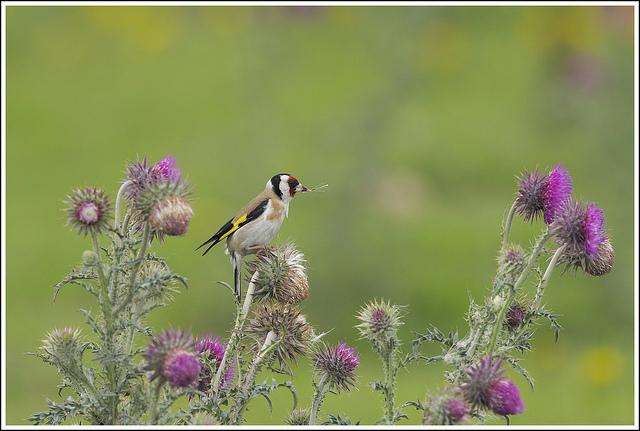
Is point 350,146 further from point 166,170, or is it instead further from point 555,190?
point 166,170

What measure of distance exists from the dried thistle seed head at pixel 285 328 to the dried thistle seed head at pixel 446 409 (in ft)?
3.09

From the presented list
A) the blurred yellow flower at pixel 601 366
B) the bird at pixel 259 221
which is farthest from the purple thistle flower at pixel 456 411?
the blurred yellow flower at pixel 601 366

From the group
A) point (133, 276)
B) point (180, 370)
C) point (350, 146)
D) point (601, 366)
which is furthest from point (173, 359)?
point (350, 146)

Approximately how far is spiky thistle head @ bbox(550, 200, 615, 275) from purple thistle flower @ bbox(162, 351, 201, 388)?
4.93 feet

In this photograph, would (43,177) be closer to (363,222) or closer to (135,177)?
(363,222)

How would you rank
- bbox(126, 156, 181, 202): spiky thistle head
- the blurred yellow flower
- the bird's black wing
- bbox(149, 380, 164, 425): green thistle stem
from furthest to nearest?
the blurred yellow flower
the bird's black wing
bbox(126, 156, 181, 202): spiky thistle head
bbox(149, 380, 164, 425): green thistle stem

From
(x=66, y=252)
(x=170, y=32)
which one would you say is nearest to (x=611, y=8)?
(x=66, y=252)

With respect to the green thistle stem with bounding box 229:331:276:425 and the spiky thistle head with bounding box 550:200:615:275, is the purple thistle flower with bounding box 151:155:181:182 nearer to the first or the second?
the green thistle stem with bounding box 229:331:276:425

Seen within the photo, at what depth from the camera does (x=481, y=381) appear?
145 inches

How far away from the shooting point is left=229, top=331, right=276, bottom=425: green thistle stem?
3.80 meters

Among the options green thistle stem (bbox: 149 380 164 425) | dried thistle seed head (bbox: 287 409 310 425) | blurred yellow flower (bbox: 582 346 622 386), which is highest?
blurred yellow flower (bbox: 582 346 622 386)

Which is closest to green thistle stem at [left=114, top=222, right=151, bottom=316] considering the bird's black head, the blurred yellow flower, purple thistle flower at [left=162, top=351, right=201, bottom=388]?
purple thistle flower at [left=162, top=351, right=201, bottom=388]

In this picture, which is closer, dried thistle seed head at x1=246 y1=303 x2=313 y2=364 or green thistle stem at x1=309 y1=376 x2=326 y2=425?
green thistle stem at x1=309 y1=376 x2=326 y2=425

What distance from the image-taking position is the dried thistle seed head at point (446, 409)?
3568 mm
